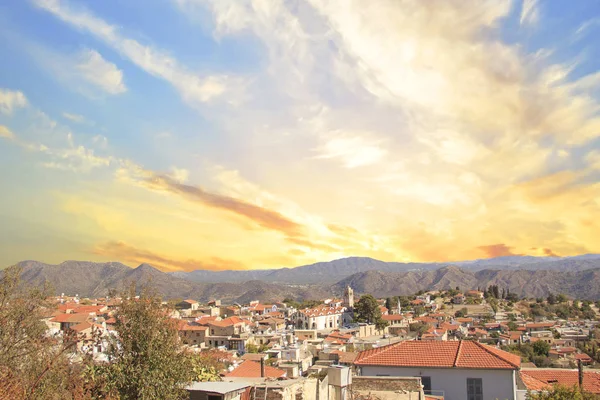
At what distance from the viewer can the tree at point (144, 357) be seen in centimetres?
1276

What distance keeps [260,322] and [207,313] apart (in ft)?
48.2

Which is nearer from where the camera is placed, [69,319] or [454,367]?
→ [454,367]

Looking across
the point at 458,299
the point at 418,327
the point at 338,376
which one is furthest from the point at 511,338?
the point at 338,376

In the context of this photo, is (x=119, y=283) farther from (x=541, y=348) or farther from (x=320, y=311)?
(x=541, y=348)

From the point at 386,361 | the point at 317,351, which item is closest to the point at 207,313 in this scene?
the point at 317,351

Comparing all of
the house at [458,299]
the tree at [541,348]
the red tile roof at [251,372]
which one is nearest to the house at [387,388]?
the red tile roof at [251,372]

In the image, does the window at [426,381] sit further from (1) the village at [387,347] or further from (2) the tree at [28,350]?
(2) the tree at [28,350]

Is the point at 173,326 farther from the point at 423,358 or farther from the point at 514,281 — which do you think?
the point at 514,281

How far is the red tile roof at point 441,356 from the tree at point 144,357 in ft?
39.5

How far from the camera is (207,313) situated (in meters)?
95.2

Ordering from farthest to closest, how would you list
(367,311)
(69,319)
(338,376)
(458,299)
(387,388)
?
(458,299) → (367,311) → (69,319) → (387,388) → (338,376)

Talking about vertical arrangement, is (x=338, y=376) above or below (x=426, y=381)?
above

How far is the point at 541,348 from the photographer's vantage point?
57438 millimetres

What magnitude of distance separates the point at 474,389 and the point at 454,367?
1.18 metres
